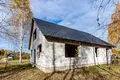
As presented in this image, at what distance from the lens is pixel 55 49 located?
405 inches

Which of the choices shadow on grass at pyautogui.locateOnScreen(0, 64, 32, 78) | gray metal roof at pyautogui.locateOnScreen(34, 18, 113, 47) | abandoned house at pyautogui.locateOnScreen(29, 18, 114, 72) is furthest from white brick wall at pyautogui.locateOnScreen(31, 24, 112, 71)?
shadow on grass at pyautogui.locateOnScreen(0, 64, 32, 78)

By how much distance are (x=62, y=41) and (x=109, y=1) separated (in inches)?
323

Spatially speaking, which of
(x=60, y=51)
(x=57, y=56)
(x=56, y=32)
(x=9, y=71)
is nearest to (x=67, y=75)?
(x=57, y=56)

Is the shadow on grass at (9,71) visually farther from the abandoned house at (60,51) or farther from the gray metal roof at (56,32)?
the gray metal roof at (56,32)

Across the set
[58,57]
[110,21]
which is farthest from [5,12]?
[110,21]

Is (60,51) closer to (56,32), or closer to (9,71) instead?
(56,32)

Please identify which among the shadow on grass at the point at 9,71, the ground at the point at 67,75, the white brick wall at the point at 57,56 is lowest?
the shadow on grass at the point at 9,71

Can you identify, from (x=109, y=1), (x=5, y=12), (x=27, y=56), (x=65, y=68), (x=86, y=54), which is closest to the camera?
(x=109, y=1)

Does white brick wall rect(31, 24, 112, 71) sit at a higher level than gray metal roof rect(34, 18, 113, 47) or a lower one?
lower

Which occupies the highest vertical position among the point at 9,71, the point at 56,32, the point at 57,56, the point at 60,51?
the point at 56,32

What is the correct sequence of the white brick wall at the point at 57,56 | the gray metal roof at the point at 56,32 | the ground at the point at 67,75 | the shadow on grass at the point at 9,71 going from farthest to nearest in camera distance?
1. the gray metal roof at the point at 56,32
2. the shadow on grass at the point at 9,71
3. the white brick wall at the point at 57,56
4. the ground at the point at 67,75

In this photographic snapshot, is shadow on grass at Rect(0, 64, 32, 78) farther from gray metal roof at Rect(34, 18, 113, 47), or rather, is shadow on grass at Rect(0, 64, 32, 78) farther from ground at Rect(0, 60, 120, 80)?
gray metal roof at Rect(34, 18, 113, 47)

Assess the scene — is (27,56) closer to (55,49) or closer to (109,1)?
(55,49)

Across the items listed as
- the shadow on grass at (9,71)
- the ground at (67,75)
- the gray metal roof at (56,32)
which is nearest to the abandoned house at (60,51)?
the gray metal roof at (56,32)
